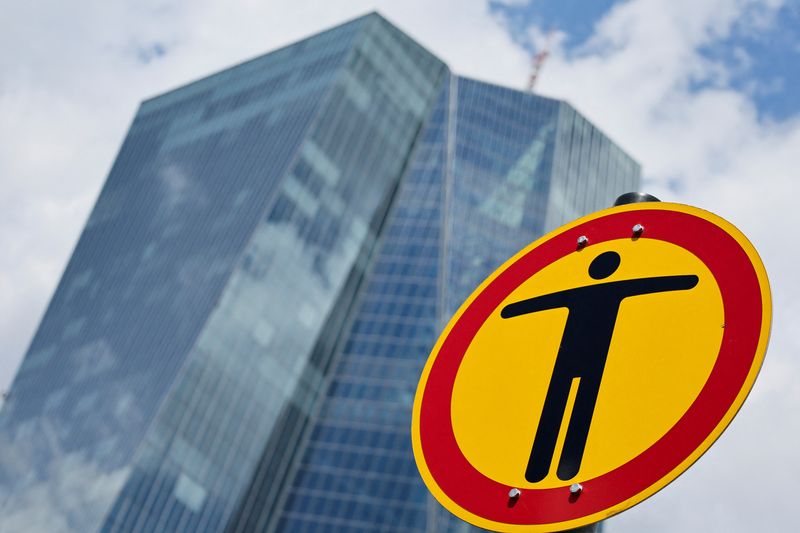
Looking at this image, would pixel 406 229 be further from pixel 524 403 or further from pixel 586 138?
pixel 524 403

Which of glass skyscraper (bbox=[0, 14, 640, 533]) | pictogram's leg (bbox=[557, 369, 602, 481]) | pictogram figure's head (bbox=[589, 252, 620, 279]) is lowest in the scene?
pictogram's leg (bbox=[557, 369, 602, 481])

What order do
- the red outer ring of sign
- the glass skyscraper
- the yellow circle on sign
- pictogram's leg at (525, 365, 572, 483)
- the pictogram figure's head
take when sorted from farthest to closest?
the glass skyscraper
the pictogram figure's head
pictogram's leg at (525, 365, 572, 483)
the yellow circle on sign
the red outer ring of sign

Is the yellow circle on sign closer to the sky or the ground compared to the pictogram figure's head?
closer to the ground

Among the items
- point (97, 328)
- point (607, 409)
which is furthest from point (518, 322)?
point (97, 328)

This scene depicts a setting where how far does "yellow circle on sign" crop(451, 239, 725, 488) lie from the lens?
470 centimetres

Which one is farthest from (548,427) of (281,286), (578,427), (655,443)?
(281,286)

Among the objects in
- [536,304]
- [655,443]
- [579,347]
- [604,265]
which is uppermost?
[604,265]

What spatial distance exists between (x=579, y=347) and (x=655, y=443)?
0.68 m

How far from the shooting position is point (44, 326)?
8644cm

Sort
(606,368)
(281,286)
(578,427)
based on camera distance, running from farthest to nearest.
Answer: (281,286), (606,368), (578,427)

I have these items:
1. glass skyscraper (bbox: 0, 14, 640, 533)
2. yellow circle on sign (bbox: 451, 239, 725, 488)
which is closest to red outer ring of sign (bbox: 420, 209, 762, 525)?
yellow circle on sign (bbox: 451, 239, 725, 488)

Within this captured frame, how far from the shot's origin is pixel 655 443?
180 inches

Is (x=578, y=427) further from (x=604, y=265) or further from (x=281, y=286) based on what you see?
(x=281, y=286)

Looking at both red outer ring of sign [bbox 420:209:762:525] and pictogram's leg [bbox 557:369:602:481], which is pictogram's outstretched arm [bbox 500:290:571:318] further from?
pictogram's leg [bbox 557:369:602:481]
